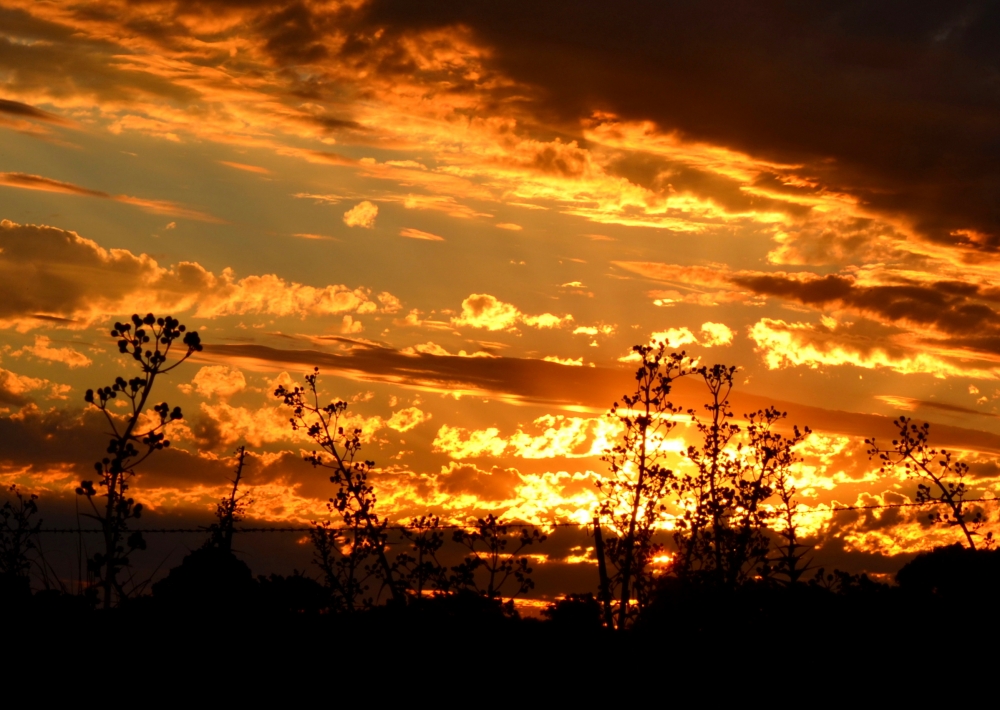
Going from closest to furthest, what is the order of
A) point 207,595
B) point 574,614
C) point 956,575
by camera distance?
point 207,595 → point 574,614 → point 956,575

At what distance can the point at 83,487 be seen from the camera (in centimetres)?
925

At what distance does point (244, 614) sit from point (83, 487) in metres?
2.53

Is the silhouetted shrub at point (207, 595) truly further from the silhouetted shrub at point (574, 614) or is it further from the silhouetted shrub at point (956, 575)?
the silhouetted shrub at point (956, 575)

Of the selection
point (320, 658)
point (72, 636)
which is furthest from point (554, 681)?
point (72, 636)

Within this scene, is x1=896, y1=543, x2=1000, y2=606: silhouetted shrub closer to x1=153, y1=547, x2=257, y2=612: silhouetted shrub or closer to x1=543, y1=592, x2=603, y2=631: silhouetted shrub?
x1=543, y1=592, x2=603, y2=631: silhouetted shrub

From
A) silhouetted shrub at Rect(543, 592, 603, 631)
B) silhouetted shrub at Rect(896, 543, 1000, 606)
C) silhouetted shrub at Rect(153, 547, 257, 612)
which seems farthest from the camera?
silhouetted shrub at Rect(896, 543, 1000, 606)

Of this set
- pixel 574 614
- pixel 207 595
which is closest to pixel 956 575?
pixel 574 614

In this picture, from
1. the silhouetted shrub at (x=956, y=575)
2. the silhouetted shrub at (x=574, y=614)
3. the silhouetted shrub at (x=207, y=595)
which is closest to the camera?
the silhouetted shrub at (x=207, y=595)

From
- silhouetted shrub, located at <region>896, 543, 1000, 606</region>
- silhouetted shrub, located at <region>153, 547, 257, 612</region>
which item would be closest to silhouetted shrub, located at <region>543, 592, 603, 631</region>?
silhouetted shrub, located at <region>153, 547, 257, 612</region>

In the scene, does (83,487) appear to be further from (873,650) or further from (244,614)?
(873,650)

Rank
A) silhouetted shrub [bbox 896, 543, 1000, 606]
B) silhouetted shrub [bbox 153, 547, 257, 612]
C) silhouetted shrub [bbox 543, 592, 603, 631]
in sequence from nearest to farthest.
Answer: silhouetted shrub [bbox 153, 547, 257, 612]
silhouetted shrub [bbox 543, 592, 603, 631]
silhouetted shrub [bbox 896, 543, 1000, 606]

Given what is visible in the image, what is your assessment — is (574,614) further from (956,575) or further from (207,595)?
(956,575)

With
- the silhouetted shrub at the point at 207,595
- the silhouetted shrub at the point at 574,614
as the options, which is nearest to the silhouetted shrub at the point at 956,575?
the silhouetted shrub at the point at 574,614

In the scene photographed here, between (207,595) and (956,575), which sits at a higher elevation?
(956,575)
